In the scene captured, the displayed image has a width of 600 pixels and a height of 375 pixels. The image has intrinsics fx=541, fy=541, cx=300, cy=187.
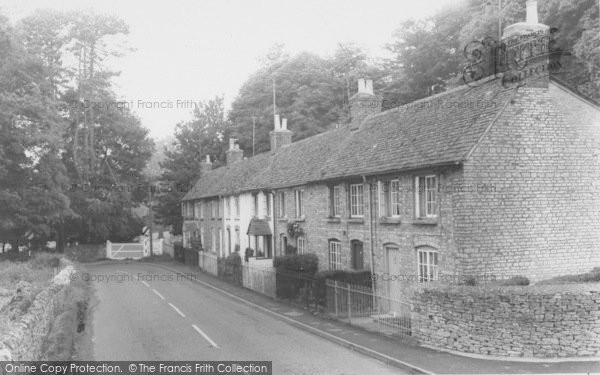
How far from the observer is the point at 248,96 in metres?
59.0

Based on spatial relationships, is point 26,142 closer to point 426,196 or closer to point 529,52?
point 426,196

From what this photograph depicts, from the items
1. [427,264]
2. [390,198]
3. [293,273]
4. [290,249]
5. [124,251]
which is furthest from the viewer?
[124,251]

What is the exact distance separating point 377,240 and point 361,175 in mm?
2546

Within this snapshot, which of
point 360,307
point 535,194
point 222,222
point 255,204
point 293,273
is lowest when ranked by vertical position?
point 360,307

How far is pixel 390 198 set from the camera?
1994 centimetres

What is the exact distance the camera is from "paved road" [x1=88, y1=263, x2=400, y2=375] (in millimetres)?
14094

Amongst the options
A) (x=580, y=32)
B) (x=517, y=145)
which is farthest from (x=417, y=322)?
(x=580, y=32)

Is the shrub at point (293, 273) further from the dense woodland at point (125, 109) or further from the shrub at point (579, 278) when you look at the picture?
the dense woodland at point (125, 109)

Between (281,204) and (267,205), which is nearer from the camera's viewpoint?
(281,204)

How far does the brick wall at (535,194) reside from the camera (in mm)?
15938

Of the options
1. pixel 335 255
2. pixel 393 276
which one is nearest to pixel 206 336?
pixel 393 276

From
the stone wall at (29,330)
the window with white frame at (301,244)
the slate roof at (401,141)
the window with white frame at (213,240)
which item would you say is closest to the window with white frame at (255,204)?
the slate roof at (401,141)

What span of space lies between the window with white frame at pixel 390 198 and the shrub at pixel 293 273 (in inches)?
186

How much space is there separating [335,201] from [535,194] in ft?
30.6
